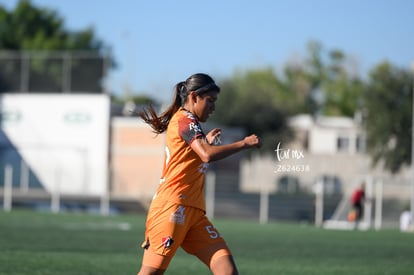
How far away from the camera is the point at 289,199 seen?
50688 mm

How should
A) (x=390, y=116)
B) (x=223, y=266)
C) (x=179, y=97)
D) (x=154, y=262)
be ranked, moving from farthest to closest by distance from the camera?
1. (x=390, y=116)
2. (x=179, y=97)
3. (x=223, y=266)
4. (x=154, y=262)

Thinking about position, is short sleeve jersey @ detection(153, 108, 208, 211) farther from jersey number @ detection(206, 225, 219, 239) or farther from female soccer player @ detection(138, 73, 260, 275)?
jersey number @ detection(206, 225, 219, 239)

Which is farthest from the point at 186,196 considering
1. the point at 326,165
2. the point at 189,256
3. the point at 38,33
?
the point at 38,33

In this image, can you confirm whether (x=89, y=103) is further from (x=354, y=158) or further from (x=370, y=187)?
(x=354, y=158)

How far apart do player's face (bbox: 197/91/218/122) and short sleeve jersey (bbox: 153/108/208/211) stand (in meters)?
0.09

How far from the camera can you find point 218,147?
26.6 feet

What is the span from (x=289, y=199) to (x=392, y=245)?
88.6 feet

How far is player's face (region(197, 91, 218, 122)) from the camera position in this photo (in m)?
8.52

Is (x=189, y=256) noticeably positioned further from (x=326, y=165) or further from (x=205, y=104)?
(x=326, y=165)

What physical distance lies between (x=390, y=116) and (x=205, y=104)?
58.6 m

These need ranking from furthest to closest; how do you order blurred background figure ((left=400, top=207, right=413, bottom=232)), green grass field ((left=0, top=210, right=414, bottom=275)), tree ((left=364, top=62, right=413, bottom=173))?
tree ((left=364, top=62, right=413, bottom=173)) → blurred background figure ((left=400, top=207, right=413, bottom=232)) → green grass field ((left=0, top=210, right=414, bottom=275))

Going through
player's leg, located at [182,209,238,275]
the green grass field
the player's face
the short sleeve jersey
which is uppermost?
the player's face

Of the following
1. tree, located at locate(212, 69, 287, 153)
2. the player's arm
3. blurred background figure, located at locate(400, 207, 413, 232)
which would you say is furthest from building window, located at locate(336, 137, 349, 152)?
the player's arm

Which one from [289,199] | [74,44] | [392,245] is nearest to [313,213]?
[289,199]
